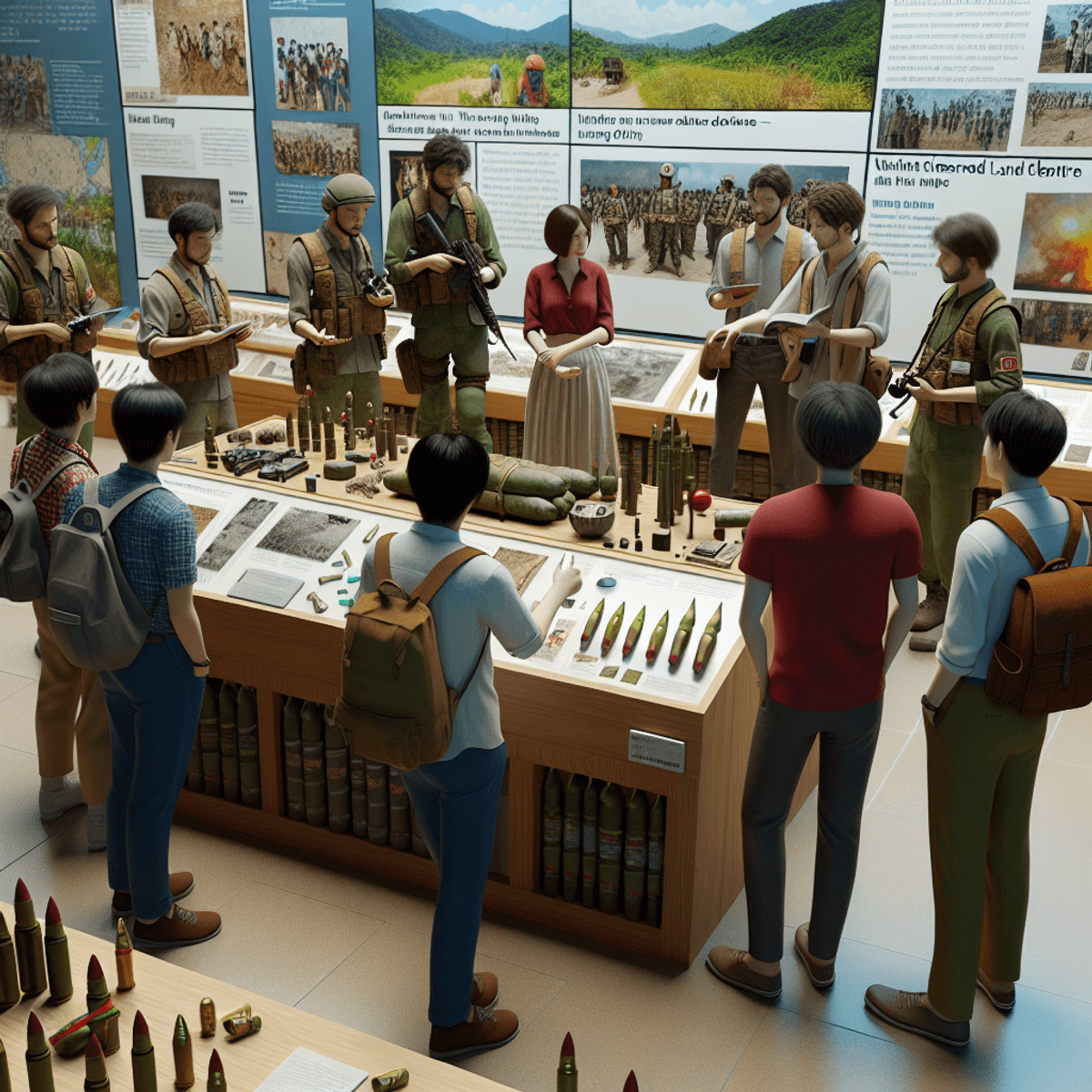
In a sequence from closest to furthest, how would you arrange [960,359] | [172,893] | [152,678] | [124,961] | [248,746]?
[124,961] < [152,678] < [172,893] < [248,746] < [960,359]

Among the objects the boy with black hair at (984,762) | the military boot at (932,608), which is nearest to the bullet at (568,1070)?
the boy with black hair at (984,762)

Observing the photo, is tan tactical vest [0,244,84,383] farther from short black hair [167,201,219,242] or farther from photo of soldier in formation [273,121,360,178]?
photo of soldier in formation [273,121,360,178]

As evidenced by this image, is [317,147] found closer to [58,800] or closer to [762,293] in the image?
[762,293]

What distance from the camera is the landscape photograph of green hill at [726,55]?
8125 mm

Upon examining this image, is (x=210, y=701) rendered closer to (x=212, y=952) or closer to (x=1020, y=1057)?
(x=212, y=952)

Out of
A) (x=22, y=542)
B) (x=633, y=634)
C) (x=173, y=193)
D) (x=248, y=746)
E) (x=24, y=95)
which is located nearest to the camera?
(x=22, y=542)

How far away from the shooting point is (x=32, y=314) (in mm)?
6613

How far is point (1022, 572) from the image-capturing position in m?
3.28

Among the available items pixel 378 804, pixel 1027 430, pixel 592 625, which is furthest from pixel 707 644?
pixel 378 804

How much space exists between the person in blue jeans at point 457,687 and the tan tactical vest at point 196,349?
12.0ft

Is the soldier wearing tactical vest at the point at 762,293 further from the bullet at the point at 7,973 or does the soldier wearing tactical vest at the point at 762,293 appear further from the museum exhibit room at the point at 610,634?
the bullet at the point at 7,973

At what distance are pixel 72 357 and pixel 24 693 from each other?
267cm

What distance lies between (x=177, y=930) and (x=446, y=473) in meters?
2.19

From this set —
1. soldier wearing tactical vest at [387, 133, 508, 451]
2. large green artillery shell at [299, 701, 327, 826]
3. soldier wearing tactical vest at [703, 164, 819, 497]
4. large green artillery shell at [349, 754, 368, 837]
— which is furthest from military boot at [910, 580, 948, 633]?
large green artillery shell at [299, 701, 327, 826]
